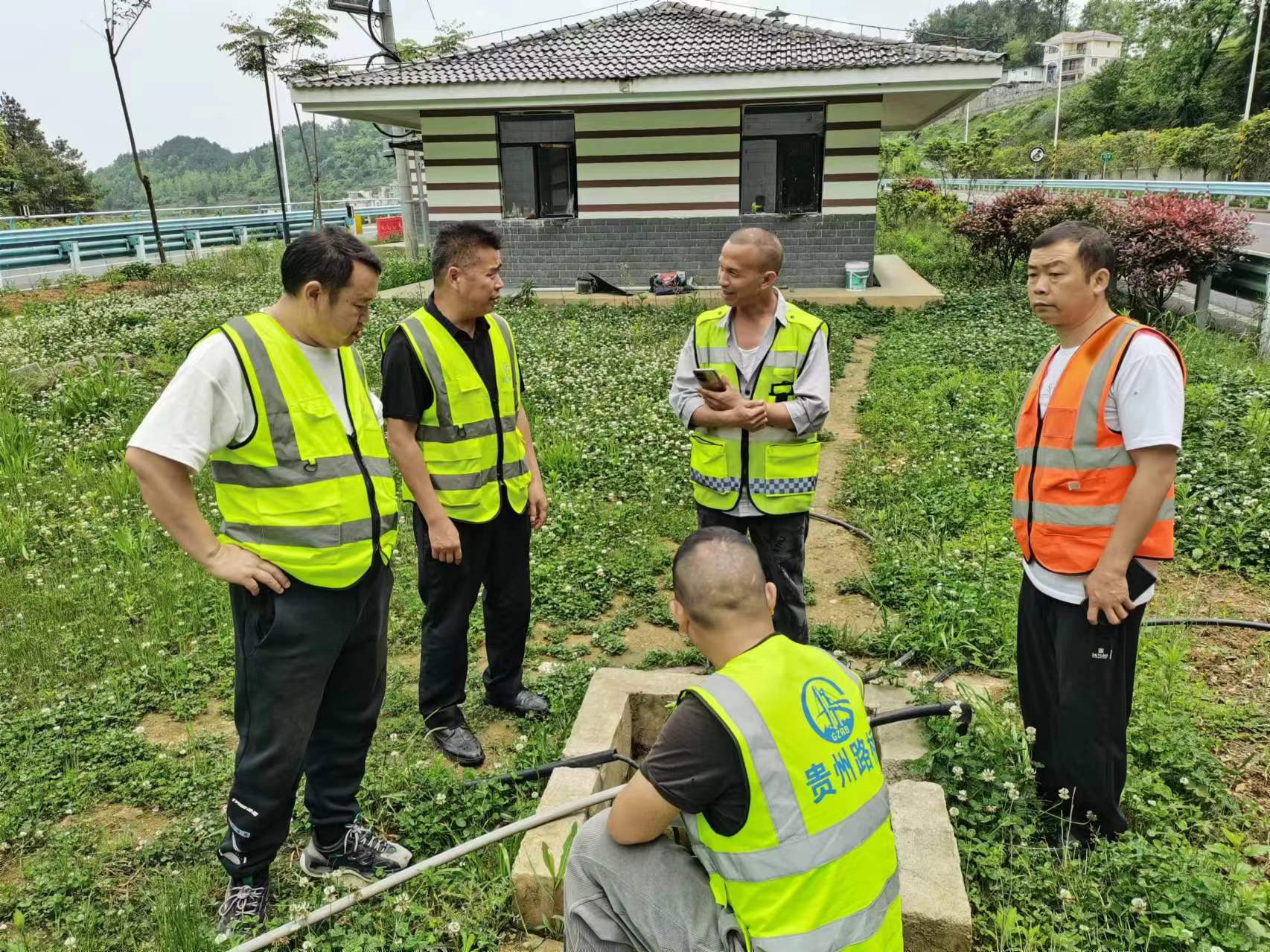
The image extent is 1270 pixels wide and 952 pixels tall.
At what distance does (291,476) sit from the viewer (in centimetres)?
250


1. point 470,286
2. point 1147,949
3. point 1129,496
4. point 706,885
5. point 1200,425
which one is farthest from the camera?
point 1200,425

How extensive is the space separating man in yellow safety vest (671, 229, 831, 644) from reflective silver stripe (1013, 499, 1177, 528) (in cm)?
98

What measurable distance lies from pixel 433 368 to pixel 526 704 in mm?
1568

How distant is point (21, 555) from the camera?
5.47 meters

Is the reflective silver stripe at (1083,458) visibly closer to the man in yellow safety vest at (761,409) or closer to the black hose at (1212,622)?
the man in yellow safety vest at (761,409)

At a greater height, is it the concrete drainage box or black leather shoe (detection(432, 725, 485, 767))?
the concrete drainage box

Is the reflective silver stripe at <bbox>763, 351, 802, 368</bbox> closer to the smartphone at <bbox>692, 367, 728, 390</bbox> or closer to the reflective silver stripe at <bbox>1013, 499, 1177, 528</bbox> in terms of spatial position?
the smartphone at <bbox>692, 367, 728, 390</bbox>

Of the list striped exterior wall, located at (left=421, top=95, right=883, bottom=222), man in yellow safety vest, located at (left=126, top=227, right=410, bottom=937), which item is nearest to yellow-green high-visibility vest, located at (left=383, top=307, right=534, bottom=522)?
man in yellow safety vest, located at (left=126, top=227, right=410, bottom=937)

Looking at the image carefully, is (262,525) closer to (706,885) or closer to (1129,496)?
(706,885)

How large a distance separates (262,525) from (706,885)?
1568 mm

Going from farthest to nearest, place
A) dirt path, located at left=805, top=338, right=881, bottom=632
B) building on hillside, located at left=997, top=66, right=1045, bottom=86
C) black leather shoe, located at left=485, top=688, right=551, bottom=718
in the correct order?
building on hillside, located at left=997, top=66, right=1045, bottom=86 < dirt path, located at left=805, top=338, right=881, bottom=632 < black leather shoe, located at left=485, top=688, right=551, bottom=718

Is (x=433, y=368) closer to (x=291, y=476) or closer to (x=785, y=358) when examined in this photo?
(x=291, y=476)

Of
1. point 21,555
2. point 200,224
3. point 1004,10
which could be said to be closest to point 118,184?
point 200,224

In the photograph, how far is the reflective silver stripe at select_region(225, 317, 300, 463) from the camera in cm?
242
